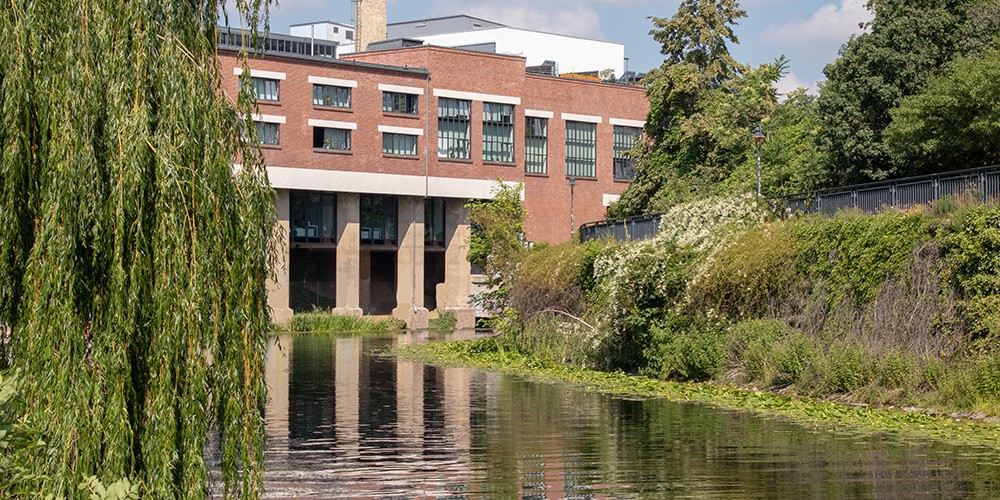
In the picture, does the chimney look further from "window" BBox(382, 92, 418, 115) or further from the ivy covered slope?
the ivy covered slope

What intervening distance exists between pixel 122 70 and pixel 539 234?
72.6 m

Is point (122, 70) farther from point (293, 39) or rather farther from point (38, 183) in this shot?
point (293, 39)

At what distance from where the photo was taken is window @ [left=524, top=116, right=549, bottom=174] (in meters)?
83.9

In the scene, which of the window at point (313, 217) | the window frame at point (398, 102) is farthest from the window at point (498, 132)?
the window at point (313, 217)

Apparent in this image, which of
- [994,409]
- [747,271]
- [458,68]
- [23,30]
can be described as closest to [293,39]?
[458,68]

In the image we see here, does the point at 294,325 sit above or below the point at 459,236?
below

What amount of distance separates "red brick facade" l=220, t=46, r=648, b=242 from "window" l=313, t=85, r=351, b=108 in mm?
410

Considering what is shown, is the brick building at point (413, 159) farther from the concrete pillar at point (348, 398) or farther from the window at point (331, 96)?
the concrete pillar at point (348, 398)

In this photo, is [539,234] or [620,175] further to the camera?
[620,175]

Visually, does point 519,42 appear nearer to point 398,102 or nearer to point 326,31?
point 326,31

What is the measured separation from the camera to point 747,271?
1302 inches

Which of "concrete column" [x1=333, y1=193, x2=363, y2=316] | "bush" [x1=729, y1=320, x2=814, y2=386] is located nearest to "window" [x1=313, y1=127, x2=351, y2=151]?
"concrete column" [x1=333, y1=193, x2=363, y2=316]

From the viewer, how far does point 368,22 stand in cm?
8900

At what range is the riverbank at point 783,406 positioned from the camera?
75.2 ft
